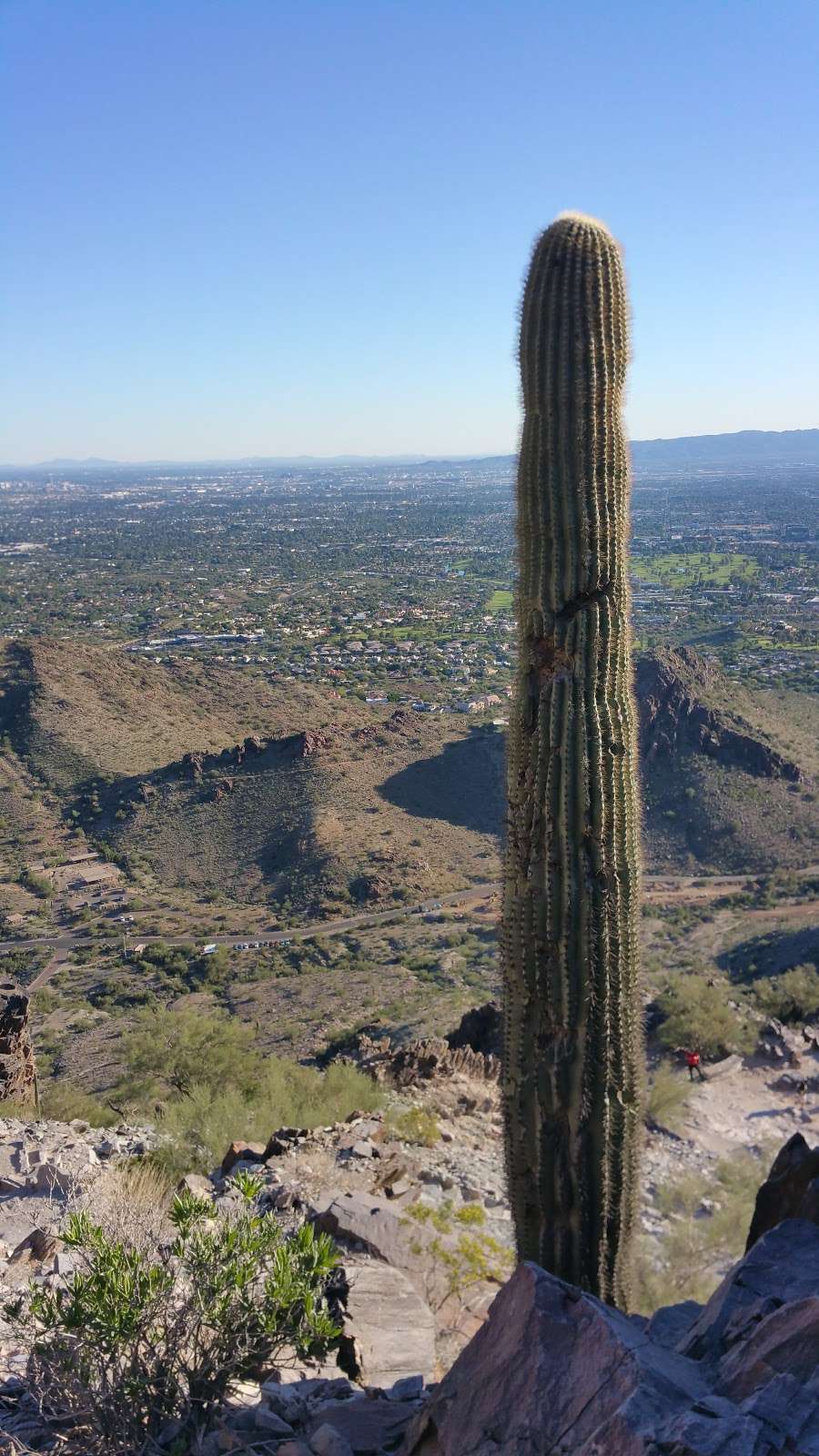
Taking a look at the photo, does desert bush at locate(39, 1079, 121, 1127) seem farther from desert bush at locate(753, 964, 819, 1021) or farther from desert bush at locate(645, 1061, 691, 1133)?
desert bush at locate(753, 964, 819, 1021)

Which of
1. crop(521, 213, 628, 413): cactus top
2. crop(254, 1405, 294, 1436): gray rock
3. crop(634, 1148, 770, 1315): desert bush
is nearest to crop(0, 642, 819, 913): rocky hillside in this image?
crop(634, 1148, 770, 1315): desert bush

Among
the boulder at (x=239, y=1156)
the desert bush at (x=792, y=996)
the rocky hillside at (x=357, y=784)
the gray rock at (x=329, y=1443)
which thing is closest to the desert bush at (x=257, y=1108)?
the boulder at (x=239, y=1156)

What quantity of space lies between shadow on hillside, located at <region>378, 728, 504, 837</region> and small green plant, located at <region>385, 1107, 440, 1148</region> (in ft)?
75.4

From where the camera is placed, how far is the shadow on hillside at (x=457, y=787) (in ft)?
118

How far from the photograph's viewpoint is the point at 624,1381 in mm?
3945

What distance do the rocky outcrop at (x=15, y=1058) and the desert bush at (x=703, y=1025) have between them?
9189mm

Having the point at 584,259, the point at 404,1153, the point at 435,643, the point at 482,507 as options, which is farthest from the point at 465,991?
the point at 482,507

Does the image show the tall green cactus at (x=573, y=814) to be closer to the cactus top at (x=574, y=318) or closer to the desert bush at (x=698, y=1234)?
the cactus top at (x=574, y=318)

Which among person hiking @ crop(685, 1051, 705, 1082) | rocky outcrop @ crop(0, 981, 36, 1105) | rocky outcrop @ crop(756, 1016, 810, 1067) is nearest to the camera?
rocky outcrop @ crop(0, 981, 36, 1105)

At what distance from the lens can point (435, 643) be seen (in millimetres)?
75500

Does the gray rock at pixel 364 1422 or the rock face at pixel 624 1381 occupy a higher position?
the rock face at pixel 624 1381

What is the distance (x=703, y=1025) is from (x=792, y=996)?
392 centimetres

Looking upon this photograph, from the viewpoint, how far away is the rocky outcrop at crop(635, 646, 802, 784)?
3638cm

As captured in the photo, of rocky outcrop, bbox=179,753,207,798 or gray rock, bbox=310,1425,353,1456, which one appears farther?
rocky outcrop, bbox=179,753,207,798
